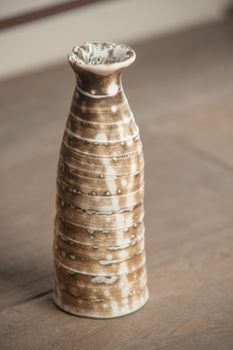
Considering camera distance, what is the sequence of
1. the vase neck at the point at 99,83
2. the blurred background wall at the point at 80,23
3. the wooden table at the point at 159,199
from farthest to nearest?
the blurred background wall at the point at 80,23 → the wooden table at the point at 159,199 → the vase neck at the point at 99,83

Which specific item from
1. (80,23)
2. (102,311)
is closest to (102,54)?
(102,311)

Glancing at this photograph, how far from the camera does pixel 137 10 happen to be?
3.12 metres

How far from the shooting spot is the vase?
1469 millimetres

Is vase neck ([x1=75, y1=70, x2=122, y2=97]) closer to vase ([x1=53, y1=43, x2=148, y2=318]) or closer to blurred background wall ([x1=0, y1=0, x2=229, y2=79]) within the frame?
vase ([x1=53, y1=43, x2=148, y2=318])

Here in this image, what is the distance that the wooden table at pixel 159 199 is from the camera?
5.17 ft

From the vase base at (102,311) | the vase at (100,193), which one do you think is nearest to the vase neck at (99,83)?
the vase at (100,193)

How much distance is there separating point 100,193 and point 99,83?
0.18m

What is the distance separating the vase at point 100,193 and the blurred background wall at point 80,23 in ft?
3.71

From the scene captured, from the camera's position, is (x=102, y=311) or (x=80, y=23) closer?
(x=102, y=311)

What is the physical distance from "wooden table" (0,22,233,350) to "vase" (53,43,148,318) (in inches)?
2.3

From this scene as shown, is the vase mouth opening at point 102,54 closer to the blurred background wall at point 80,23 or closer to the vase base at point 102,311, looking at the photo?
the vase base at point 102,311

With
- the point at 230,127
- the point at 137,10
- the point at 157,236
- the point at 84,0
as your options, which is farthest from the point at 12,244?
the point at 137,10

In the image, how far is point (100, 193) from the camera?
1.50 m

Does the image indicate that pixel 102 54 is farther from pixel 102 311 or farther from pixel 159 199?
pixel 159 199
